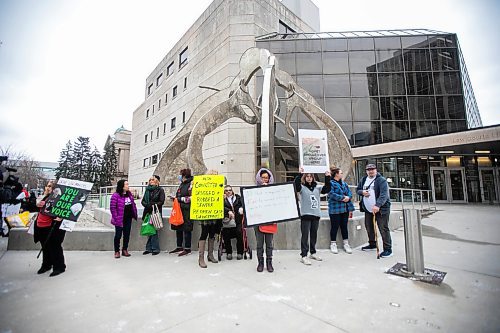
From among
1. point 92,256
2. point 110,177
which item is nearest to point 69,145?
point 110,177

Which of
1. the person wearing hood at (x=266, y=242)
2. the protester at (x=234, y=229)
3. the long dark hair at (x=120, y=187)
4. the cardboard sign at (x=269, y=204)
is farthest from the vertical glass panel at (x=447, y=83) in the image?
the long dark hair at (x=120, y=187)

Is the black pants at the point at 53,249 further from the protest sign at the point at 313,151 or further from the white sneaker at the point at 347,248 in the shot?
the white sneaker at the point at 347,248

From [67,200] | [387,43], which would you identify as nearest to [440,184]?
[387,43]

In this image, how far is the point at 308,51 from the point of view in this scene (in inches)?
828

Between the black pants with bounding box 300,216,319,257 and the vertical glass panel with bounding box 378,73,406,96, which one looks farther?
the vertical glass panel with bounding box 378,73,406,96

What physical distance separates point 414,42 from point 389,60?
2625 millimetres

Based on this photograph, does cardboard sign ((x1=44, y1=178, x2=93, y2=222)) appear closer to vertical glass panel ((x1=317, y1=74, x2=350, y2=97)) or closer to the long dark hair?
the long dark hair

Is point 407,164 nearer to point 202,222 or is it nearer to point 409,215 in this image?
point 409,215

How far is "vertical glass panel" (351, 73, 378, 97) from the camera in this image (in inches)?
796

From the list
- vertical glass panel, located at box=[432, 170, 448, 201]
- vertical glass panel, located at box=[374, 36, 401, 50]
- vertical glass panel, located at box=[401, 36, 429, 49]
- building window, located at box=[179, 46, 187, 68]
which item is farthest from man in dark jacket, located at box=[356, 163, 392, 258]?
building window, located at box=[179, 46, 187, 68]

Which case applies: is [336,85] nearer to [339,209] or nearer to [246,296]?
[339,209]

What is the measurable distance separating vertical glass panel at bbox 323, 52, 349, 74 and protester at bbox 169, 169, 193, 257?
60.6 ft

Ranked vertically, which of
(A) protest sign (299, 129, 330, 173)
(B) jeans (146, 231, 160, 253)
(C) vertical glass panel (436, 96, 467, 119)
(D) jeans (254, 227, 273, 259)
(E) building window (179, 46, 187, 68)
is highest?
(E) building window (179, 46, 187, 68)

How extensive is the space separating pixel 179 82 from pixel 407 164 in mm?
23223
